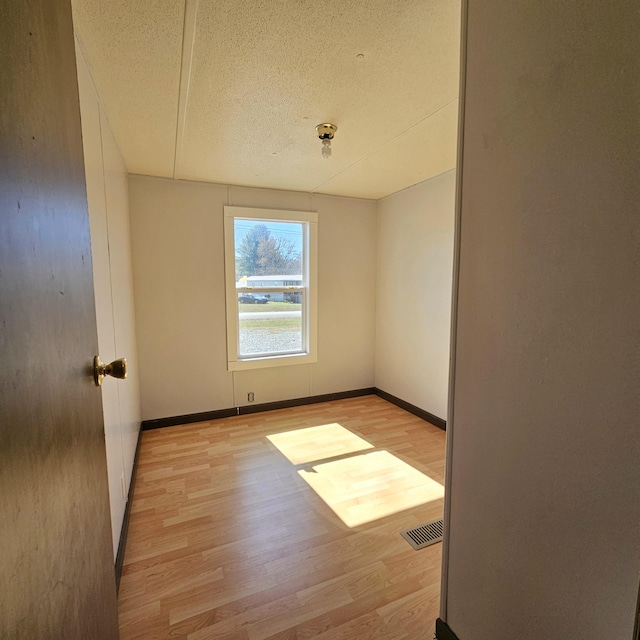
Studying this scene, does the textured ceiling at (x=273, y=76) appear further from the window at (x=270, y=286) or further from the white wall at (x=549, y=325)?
the window at (x=270, y=286)

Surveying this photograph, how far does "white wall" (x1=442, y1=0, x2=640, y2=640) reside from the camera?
28.9 inches

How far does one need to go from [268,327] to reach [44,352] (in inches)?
129

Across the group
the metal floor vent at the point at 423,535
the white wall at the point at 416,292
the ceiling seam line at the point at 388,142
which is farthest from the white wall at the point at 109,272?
the white wall at the point at 416,292

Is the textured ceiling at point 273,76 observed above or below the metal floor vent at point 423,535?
above

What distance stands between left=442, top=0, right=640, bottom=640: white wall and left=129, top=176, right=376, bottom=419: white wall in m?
2.79

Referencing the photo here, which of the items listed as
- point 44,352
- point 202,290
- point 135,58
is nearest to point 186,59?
point 135,58

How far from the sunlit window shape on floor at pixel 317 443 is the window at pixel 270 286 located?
87 centimetres

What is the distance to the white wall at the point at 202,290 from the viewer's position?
3.22m

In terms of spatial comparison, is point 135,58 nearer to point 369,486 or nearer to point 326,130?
point 326,130

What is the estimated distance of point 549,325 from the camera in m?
0.89

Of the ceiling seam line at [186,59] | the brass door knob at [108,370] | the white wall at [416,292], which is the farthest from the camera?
the white wall at [416,292]

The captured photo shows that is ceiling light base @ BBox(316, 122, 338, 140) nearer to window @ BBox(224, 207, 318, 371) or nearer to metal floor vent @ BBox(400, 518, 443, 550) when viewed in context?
window @ BBox(224, 207, 318, 371)

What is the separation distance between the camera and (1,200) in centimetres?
44

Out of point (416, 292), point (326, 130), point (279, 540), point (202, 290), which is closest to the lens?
point (279, 540)
